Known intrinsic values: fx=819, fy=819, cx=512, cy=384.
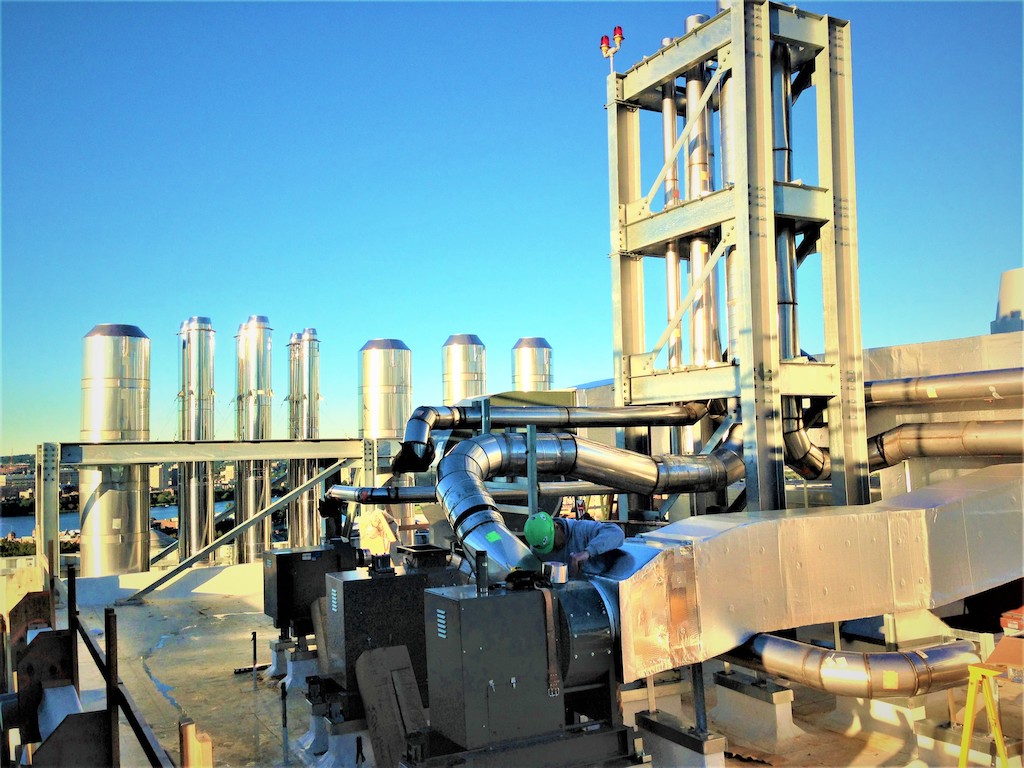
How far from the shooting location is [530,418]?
36.2 ft

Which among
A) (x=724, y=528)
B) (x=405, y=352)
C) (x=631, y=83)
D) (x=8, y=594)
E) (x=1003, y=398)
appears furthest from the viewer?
(x=405, y=352)

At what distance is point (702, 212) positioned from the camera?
33.8 ft

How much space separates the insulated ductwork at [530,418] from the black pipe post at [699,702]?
5229 millimetres

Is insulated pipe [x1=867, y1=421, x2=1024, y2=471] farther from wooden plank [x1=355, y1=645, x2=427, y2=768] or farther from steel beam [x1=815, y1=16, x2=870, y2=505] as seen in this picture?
wooden plank [x1=355, y1=645, x2=427, y2=768]

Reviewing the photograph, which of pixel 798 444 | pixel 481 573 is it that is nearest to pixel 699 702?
pixel 481 573

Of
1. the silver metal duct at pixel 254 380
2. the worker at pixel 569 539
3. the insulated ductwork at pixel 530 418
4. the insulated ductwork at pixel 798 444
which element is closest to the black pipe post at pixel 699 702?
the worker at pixel 569 539

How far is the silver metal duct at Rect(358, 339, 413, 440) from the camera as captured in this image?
1933 centimetres

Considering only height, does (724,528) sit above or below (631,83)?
below

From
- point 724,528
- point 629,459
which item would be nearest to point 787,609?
point 724,528

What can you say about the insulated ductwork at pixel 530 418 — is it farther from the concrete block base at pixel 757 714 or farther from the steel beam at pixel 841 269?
the concrete block base at pixel 757 714

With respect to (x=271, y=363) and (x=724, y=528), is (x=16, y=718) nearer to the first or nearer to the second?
(x=724, y=528)

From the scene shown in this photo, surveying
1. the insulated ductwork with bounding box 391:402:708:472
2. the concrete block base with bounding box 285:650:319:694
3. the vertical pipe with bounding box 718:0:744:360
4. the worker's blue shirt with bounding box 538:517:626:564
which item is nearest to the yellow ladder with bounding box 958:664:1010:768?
the worker's blue shirt with bounding box 538:517:626:564

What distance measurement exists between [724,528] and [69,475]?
47.8 feet

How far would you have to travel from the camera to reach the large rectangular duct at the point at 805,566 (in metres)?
5.71
